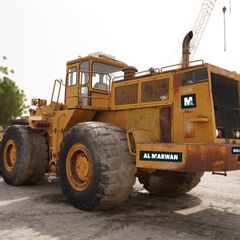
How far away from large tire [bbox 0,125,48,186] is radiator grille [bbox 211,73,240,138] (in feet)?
15.7

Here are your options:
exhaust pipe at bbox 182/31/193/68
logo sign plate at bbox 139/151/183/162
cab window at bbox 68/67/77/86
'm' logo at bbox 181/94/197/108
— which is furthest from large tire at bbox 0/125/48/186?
'm' logo at bbox 181/94/197/108

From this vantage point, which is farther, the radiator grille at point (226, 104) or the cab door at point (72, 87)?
the cab door at point (72, 87)

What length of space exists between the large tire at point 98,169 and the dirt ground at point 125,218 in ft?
0.92

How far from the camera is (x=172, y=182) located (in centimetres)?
814

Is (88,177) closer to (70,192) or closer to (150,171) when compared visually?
(70,192)

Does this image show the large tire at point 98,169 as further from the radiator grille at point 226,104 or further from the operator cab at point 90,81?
the radiator grille at point 226,104

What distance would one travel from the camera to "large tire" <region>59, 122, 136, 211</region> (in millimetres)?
5898

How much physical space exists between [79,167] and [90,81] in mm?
2335

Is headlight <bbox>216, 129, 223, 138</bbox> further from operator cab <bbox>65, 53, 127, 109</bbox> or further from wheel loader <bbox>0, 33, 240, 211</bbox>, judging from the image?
operator cab <bbox>65, 53, 127, 109</bbox>

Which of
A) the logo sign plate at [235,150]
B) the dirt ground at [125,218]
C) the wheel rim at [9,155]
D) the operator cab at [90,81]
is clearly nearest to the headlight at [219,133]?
the logo sign plate at [235,150]

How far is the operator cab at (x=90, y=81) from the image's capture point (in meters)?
8.18

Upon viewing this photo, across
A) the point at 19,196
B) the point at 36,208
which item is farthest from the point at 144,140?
the point at 19,196

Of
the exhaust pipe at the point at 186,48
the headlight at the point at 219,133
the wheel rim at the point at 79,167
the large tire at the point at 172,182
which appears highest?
the exhaust pipe at the point at 186,48

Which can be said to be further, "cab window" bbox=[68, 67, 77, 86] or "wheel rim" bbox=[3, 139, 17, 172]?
"wheel rim" bbox=[3, 139, 17, 172]
